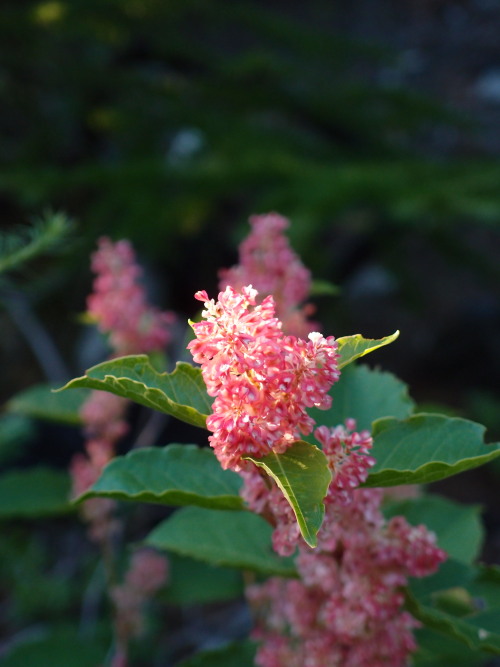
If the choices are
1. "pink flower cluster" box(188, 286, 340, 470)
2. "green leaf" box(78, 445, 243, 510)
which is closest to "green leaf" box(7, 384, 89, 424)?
"green leaf" box(78, 445, 243, 510)

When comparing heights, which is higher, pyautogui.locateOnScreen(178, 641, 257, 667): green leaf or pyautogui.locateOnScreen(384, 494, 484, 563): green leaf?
pyautogui.locateOnScreen(384, 494, 484, 563): green leaf

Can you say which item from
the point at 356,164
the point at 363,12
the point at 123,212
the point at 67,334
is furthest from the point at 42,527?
the point at 363,12

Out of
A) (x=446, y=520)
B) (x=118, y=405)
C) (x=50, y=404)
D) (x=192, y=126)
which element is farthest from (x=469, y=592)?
(x=192, y=126)

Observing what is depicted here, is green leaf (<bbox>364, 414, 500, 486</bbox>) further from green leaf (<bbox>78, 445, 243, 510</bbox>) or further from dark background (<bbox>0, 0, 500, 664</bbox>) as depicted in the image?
dark background (<bbox>0, 0, 500, 664</bbox>)

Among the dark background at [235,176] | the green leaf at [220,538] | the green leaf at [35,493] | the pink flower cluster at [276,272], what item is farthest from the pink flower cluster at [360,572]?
the dark background at [235,176]

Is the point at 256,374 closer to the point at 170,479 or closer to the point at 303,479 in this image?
the point at 303,479
